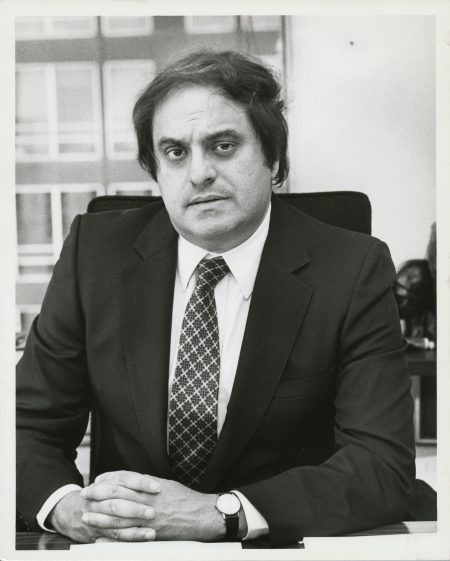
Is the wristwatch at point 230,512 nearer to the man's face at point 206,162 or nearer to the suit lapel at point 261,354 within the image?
the suit lapel at point 261,354

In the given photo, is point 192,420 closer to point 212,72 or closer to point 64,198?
point 64,198

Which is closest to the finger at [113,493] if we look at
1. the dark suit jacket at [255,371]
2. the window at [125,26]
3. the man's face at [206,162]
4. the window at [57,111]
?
the dark suit jacket at [255,371]

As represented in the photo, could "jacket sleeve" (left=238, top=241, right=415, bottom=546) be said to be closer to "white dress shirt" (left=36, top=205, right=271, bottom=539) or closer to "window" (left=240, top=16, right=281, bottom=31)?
"white dress shirt" (left=36, top=205, right=271, bottom=539)

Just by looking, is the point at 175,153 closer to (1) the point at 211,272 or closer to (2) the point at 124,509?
(1) the point at 211,272

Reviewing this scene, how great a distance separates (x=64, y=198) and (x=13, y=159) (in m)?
0.13

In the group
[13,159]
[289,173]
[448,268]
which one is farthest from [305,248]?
[13,159]

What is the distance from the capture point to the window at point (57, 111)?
1.26 m

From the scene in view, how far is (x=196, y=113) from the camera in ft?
4.14

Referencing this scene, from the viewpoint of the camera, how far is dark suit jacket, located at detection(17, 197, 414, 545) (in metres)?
1.25

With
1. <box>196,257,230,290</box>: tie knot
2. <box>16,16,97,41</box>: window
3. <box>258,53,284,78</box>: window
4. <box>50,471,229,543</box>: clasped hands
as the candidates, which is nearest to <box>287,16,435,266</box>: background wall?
<box>258,53,284,78</box>: window

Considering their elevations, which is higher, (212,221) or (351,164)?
(351,164)

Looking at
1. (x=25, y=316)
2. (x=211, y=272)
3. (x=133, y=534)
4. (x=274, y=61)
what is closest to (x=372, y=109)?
(x=274, y=61)

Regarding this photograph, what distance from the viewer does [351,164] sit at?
136cm

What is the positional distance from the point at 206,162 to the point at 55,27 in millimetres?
342
